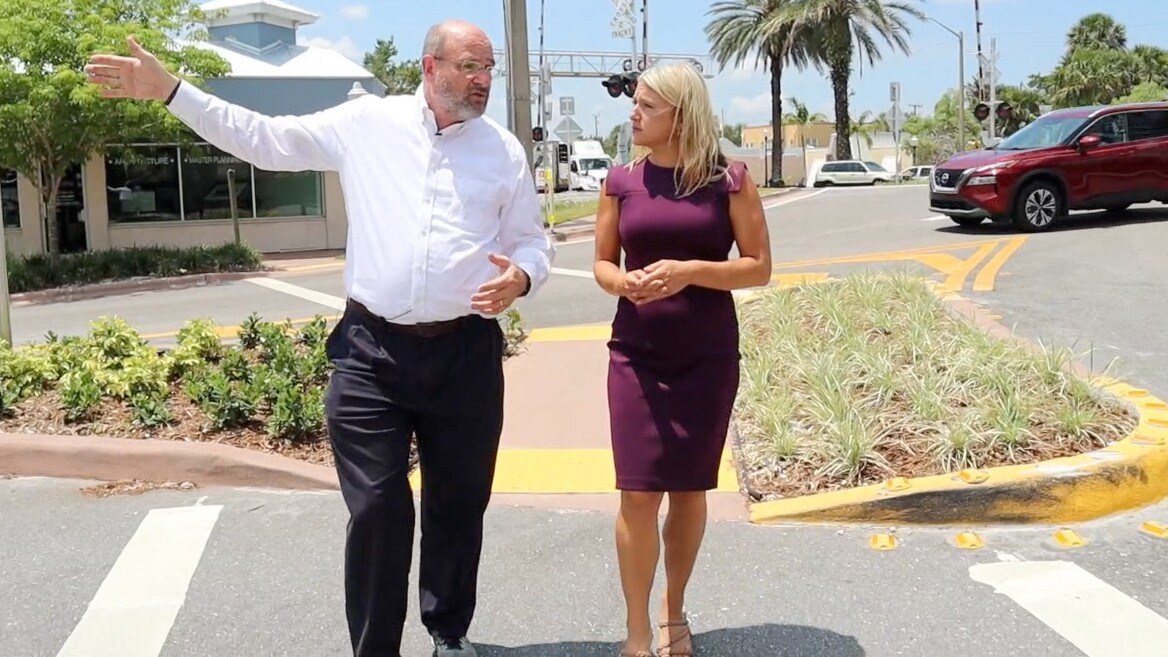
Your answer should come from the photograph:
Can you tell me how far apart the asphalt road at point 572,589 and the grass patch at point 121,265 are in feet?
41.6

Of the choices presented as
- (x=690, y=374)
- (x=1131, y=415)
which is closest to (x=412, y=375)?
(x=690, y=374)

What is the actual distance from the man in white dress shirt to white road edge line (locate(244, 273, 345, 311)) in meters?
9.65

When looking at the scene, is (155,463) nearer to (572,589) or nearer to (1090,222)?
(572,589)

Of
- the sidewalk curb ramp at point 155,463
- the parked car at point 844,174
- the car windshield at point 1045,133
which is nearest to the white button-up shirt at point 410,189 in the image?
the sidewalk curb ramp at point 155,463

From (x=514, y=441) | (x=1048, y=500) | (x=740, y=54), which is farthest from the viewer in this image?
(x=740, y=54)

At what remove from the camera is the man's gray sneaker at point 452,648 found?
11.5 feet

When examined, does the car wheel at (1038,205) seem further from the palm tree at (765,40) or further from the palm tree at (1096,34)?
the palm tree at (1096,34)

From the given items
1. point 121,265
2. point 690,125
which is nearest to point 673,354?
point 690,125

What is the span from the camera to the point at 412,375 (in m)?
3.24

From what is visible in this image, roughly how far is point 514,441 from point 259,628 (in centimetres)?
244

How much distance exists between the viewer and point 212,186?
2189cm

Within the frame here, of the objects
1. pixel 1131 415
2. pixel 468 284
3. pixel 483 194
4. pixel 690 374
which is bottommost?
pixel 1131 415

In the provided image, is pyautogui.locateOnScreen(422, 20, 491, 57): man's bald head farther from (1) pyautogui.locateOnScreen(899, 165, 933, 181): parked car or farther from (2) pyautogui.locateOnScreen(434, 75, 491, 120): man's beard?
(1) pyautogui.locateOnScreen(899, 165, 933, 181): parked car

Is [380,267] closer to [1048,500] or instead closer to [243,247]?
[1048,500]
